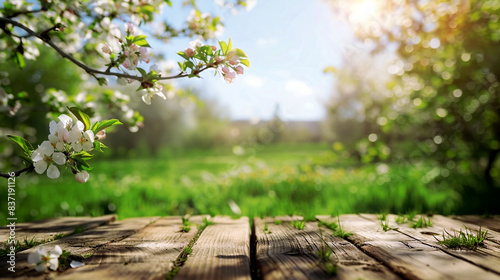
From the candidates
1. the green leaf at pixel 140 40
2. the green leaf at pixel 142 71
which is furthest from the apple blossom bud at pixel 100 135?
the green leaf at pixel 140 40

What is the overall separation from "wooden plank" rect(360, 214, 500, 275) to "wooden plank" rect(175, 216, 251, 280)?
0.92 meters

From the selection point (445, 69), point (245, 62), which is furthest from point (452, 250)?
point (445, 69)

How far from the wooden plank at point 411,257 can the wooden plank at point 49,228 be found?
1.72 meters

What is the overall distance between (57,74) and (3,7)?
12241 mm

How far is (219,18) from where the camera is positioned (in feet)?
10.1

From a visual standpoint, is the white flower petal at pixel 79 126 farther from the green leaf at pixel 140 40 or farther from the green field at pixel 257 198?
the green field at pixel 257 198

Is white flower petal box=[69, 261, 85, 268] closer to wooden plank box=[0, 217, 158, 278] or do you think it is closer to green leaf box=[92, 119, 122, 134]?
wooden plank box=[0, 217, 158, 278]

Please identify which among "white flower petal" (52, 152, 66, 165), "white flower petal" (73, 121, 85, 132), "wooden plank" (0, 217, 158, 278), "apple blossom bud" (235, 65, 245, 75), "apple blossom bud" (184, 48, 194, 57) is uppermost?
"apple blossom bud" (184, 48, 194, 57)

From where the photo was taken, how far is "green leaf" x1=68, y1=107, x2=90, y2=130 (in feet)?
5.06

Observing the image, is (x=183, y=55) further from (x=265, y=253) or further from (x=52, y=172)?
(x=265, y=253)

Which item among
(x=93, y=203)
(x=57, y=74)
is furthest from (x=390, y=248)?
(x=57, y=74)

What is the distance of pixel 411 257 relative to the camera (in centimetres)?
145

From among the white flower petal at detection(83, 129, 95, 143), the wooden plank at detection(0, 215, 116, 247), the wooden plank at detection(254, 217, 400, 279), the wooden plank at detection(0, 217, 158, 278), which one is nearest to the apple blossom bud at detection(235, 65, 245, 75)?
the white flower petal at detection(83, 129, 95, 143)

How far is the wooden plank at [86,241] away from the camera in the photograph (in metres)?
1.37
